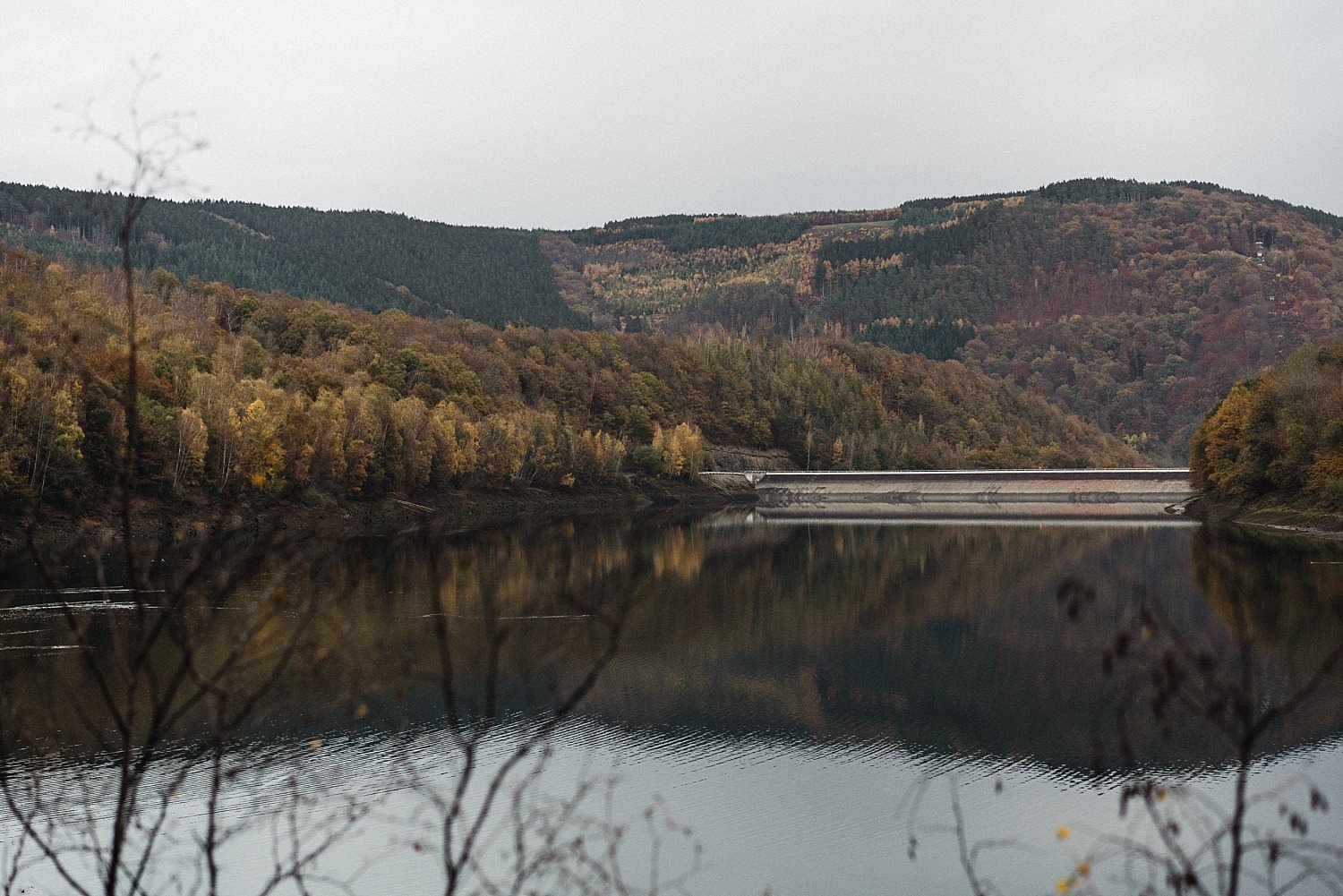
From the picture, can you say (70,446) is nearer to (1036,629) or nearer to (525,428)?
(1036,629)

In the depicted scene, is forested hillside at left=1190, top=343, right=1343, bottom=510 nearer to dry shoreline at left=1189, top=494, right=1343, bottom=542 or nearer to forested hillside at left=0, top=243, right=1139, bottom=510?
dry shoreline at left=1189, top=494, right=1343, bottom=542

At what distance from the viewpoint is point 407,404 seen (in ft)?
350

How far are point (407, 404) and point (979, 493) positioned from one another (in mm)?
55436

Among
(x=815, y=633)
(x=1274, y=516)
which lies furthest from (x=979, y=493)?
(x=815, y=633)

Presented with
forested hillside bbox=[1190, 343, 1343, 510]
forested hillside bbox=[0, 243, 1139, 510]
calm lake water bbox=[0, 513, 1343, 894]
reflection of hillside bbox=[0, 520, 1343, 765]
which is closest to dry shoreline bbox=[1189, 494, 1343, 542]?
forested hillside bbox=[1190, 343, 1343, 510]

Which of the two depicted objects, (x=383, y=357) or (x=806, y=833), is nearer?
(x=806, y=833)

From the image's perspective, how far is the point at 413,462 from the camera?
97.9 meters

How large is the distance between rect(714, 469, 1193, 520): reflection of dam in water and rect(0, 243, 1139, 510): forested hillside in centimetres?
1244

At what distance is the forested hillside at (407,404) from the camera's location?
68.8 meters

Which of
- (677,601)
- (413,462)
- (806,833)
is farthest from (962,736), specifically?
(413,462)

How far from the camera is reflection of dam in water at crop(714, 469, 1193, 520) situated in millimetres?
109500

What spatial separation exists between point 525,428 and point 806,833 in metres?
102

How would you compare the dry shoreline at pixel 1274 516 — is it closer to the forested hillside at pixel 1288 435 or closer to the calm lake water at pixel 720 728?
the forested hillside at pixel 1288 435

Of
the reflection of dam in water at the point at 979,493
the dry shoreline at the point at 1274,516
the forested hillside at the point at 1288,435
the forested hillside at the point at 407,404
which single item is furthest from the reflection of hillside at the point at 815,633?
the reflection of dam in water at the point at 979,493
